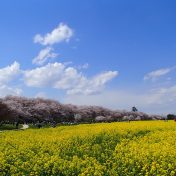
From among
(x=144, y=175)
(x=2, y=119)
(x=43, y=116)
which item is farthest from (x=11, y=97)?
(x=144, y=175)

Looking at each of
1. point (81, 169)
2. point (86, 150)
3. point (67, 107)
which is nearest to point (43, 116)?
point (67, 107)

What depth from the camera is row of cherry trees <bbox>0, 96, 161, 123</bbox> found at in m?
80.8

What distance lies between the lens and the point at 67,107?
10556cm

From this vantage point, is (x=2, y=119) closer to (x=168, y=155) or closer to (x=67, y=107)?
(x=67, y=107)

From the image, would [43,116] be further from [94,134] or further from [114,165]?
[114,165]

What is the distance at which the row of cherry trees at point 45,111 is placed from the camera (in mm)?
80812

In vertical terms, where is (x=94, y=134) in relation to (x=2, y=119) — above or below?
below

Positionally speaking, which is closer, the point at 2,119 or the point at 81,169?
the point at 81,169

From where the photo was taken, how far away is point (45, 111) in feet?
309

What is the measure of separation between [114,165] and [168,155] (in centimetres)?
177

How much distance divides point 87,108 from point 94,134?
85.9 metres

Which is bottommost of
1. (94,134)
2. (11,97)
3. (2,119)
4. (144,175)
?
(144,175)

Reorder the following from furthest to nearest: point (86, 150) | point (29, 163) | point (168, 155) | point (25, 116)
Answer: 1. point (25, 116)
2. point (86, 150)
3. point (29, 163)
4. point (168, 155)

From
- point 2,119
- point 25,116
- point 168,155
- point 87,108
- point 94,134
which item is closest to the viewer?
point 168,155
